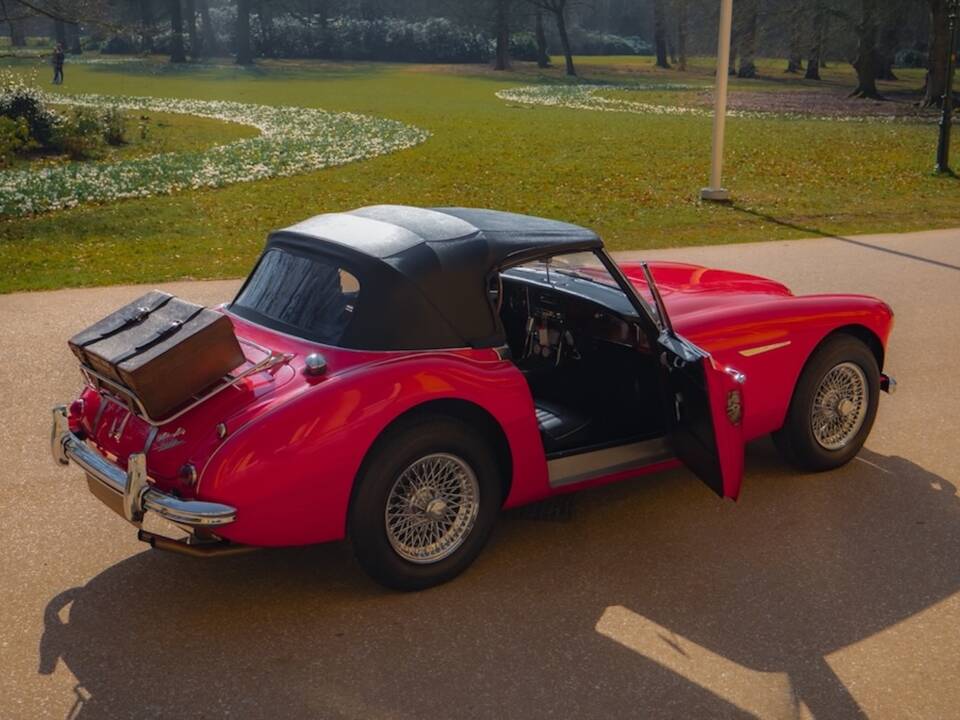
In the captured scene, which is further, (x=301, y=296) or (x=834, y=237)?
(x=834, y=237)

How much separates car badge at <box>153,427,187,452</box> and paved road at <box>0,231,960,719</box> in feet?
2.22

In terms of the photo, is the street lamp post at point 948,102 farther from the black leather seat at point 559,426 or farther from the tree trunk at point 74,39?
the tree trunk at point 74,39

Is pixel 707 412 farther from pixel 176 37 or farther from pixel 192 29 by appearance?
pixel 192 29

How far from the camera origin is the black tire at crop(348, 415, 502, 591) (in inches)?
160

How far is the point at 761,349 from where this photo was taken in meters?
5.23

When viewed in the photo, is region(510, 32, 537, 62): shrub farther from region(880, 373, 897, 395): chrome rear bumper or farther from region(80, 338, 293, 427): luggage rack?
region(80, 338, 293, 427): luggage rack

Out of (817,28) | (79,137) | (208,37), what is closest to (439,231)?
(79,137)

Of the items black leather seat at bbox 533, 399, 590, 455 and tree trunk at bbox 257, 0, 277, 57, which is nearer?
black leather seat at bbox 533, 399, 590, 455

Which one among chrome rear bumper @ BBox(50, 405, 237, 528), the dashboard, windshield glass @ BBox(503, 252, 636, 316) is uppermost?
windshield glass @ BBox(503, 252, 636, 316)

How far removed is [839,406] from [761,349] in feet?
2.28

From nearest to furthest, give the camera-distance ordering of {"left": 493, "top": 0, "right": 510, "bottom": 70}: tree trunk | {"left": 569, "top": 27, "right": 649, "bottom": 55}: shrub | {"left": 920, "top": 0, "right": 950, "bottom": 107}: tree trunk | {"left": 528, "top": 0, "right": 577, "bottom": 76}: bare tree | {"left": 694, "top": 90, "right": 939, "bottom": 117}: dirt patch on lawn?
{"left": 920, "top": 0, "right": 950, "bottom": 107}: tree trunk, {"left": 694, "top": 90, "right": 939, "bottom": 117}: dirt patch on lawn, {"left": 528, "top": 0, "right": 577, "bottom": 76}: bare tree, {"left": 493, "top": 0, "right": 510, "bottom": 70}: tree trunk, {"left": 569, "top": 27, "right": 649, "bottom": 55}: shrub

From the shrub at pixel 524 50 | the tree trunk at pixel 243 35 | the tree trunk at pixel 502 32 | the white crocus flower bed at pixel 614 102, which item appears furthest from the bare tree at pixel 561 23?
the tree trunk at pixel 243 35

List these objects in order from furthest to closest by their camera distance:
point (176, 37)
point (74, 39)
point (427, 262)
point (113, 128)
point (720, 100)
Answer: point (74, 39) → point (176, 37) → point (113, 128) → point (720, 100) → point (427, 262)

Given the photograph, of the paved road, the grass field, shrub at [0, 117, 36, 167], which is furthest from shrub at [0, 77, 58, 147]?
the paved road
